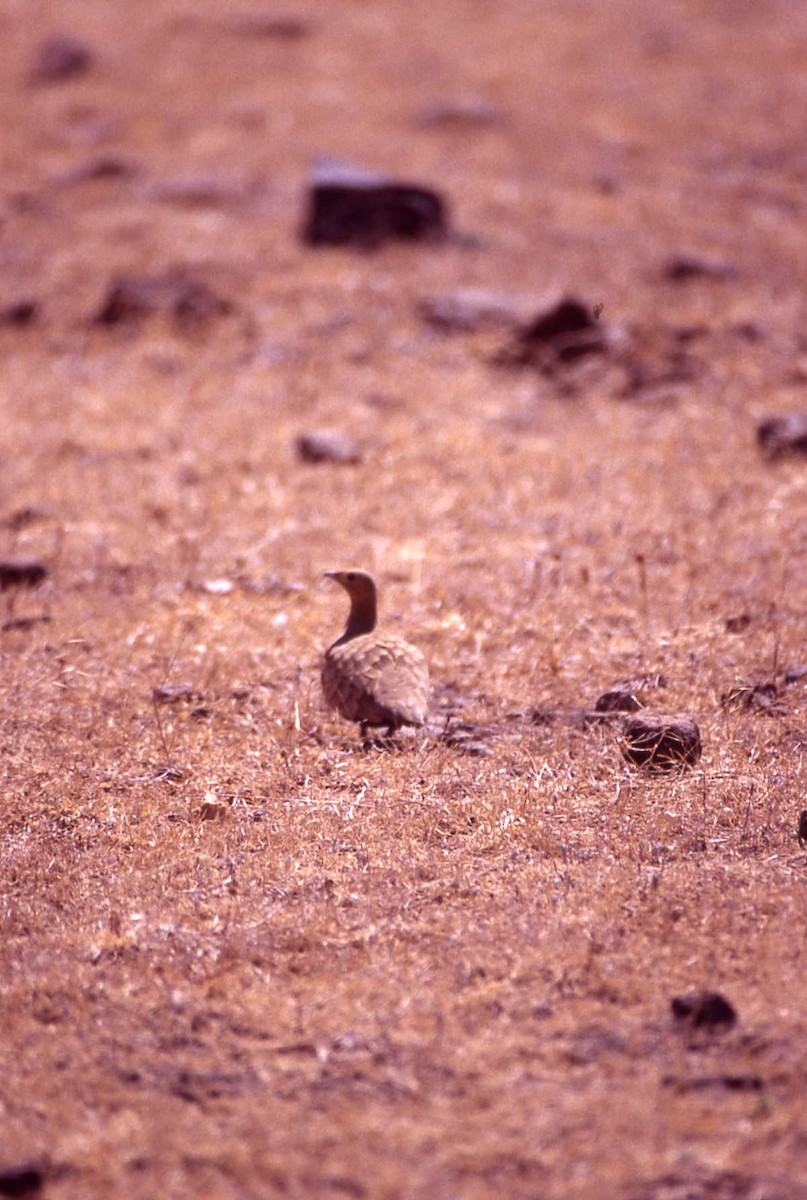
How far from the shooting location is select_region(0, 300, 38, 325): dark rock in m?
9.38

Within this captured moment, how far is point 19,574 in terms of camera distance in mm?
6004

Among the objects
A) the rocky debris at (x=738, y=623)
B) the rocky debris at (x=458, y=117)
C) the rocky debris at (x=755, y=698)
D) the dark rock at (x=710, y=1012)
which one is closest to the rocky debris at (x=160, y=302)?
the rocky debris at (x=458, y=117)

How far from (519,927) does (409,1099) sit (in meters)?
0.68

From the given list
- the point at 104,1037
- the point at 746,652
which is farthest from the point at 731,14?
the point at 104,1037

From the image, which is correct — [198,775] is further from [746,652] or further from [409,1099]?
[746,652]

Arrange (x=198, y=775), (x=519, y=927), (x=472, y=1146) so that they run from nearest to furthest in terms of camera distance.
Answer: (x=472, y=1146)
(x=519, y=927)
(x=198, y=775)

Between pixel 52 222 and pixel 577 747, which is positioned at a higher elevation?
pixel 577 747

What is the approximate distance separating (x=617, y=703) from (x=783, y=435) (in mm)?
2934

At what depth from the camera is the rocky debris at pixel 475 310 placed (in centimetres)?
904

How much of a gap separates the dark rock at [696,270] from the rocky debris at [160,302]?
3179 mm

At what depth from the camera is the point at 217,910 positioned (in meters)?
3.72

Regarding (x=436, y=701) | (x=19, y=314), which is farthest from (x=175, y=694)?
(x=19, y=314)

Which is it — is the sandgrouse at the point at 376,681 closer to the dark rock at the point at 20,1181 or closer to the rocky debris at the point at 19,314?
Result: the dark rock at the point at 20,1181

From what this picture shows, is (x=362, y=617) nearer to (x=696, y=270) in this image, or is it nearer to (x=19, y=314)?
(x=19, y=314)
